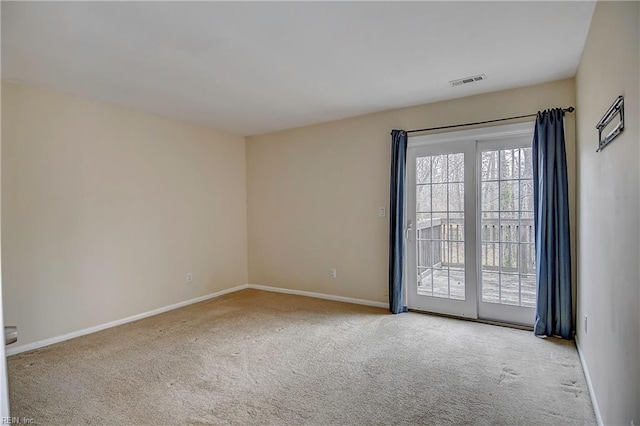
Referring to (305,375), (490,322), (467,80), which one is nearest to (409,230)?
(490,322)

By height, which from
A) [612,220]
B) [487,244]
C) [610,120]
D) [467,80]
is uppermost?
[467,80]

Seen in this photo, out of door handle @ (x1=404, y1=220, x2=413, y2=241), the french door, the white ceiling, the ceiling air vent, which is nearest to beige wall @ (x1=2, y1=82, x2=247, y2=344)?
the white ceiling

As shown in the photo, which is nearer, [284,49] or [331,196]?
[284,49]

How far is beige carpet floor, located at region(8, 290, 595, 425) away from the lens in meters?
2.30

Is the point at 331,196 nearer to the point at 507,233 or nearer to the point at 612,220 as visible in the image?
the point at 507,233

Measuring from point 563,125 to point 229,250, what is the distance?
14.9 feet

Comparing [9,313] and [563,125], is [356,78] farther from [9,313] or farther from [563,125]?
[9,313]

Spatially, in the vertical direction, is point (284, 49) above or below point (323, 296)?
above

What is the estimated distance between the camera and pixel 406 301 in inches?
178

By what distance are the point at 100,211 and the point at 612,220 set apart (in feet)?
14.7

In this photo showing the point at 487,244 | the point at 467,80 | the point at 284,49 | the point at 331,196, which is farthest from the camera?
the point at 331,196

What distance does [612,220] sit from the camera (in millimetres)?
1901

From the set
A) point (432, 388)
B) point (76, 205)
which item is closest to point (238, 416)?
point (432, 388)

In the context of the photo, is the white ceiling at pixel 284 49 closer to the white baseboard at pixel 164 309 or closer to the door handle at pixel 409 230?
the door handle at pixel 409 230
